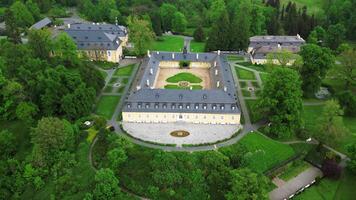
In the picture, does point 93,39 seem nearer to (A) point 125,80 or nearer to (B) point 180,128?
(A) point 125,80

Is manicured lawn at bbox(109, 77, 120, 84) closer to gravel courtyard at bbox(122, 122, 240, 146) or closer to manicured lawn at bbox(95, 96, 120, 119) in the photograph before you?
manicured lawn at bbox(95, 96, 120, 119)

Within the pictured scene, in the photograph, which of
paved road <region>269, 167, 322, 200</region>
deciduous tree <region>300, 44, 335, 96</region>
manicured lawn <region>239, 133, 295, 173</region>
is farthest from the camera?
deciduous tree <region>300, 44, 335, 96</region>

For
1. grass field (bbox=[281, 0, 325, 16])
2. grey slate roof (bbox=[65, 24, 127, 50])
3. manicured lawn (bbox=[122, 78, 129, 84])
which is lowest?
manicured lawn (bbox=[122, 78, 129, 84])

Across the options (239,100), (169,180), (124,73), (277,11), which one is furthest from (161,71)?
(277,11)

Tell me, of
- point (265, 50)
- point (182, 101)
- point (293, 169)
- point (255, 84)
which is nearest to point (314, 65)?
point (255, 84)

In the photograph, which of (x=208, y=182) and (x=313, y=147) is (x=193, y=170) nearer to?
(x=208, y=182)

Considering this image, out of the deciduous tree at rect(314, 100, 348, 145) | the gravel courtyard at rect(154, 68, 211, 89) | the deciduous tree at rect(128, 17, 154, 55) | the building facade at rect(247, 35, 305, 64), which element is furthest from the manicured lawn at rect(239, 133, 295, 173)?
the deciduous tree at rect(128, 17, 154, 55)
